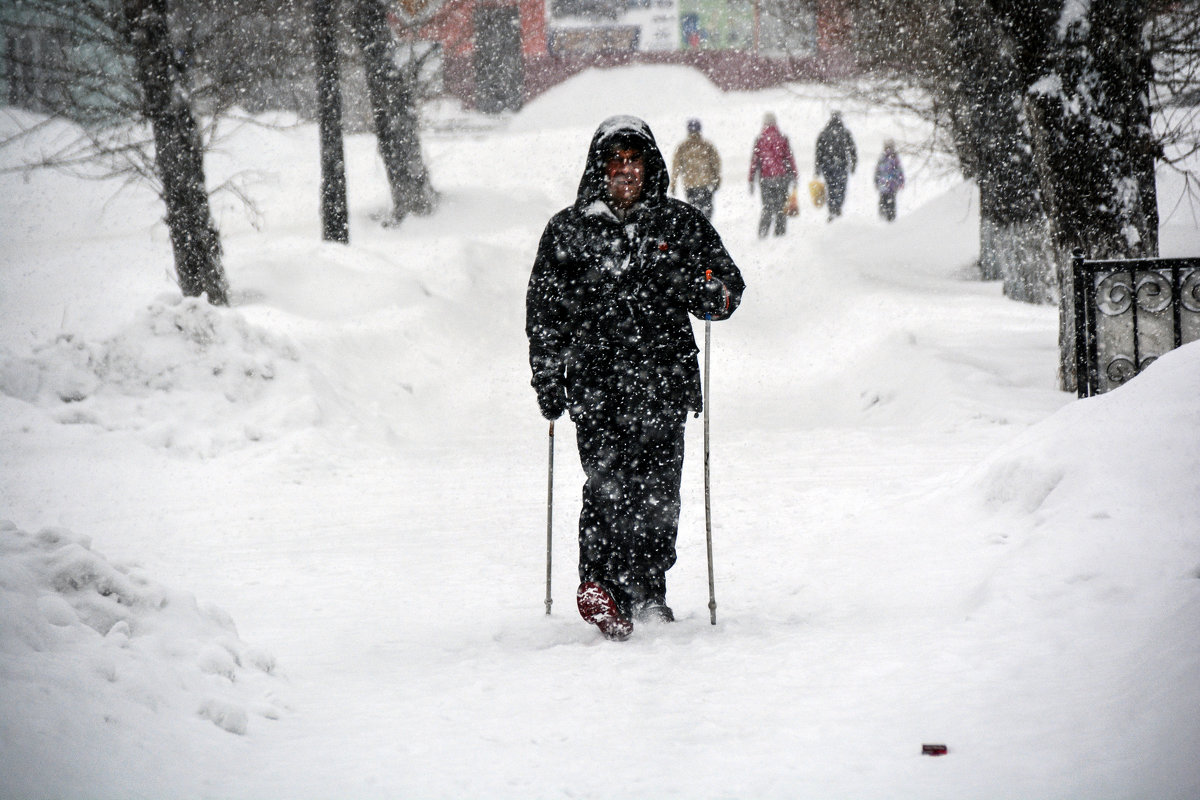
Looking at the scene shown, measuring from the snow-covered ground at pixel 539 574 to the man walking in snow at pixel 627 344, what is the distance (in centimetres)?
Answer: 39

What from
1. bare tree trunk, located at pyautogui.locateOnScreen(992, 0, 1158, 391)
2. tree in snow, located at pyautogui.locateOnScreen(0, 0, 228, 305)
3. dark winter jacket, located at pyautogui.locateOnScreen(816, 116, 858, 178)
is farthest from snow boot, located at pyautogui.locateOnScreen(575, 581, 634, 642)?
dark winter jacket, located at pyautogui.locateOnScreen(816, 116, 858, 178)

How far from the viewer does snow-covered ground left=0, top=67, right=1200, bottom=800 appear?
2.84m

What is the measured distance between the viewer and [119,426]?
7859 millimetres

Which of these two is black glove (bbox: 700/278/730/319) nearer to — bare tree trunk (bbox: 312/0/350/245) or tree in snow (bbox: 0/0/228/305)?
tree in snow (bbox: 0/0/228/305)

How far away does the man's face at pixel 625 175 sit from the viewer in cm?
430

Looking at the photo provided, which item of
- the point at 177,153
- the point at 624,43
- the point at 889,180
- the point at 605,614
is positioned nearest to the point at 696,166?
the point at 889,180

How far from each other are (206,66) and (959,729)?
466 inches

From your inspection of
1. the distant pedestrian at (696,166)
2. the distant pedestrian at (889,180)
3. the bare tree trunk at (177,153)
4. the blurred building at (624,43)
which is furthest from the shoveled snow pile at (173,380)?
the blurred building at (624,43)

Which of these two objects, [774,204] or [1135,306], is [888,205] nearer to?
[774,204]

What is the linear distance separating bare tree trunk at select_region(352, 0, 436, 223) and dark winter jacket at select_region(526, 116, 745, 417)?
49.2ft

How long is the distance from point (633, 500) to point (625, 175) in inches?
50.7

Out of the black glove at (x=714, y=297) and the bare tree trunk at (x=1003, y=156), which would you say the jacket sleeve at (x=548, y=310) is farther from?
the bare tree trunk at (x=1003, y=156)

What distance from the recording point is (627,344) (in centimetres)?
429

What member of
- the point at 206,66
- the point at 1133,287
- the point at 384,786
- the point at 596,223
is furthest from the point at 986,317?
the point at 384,786
